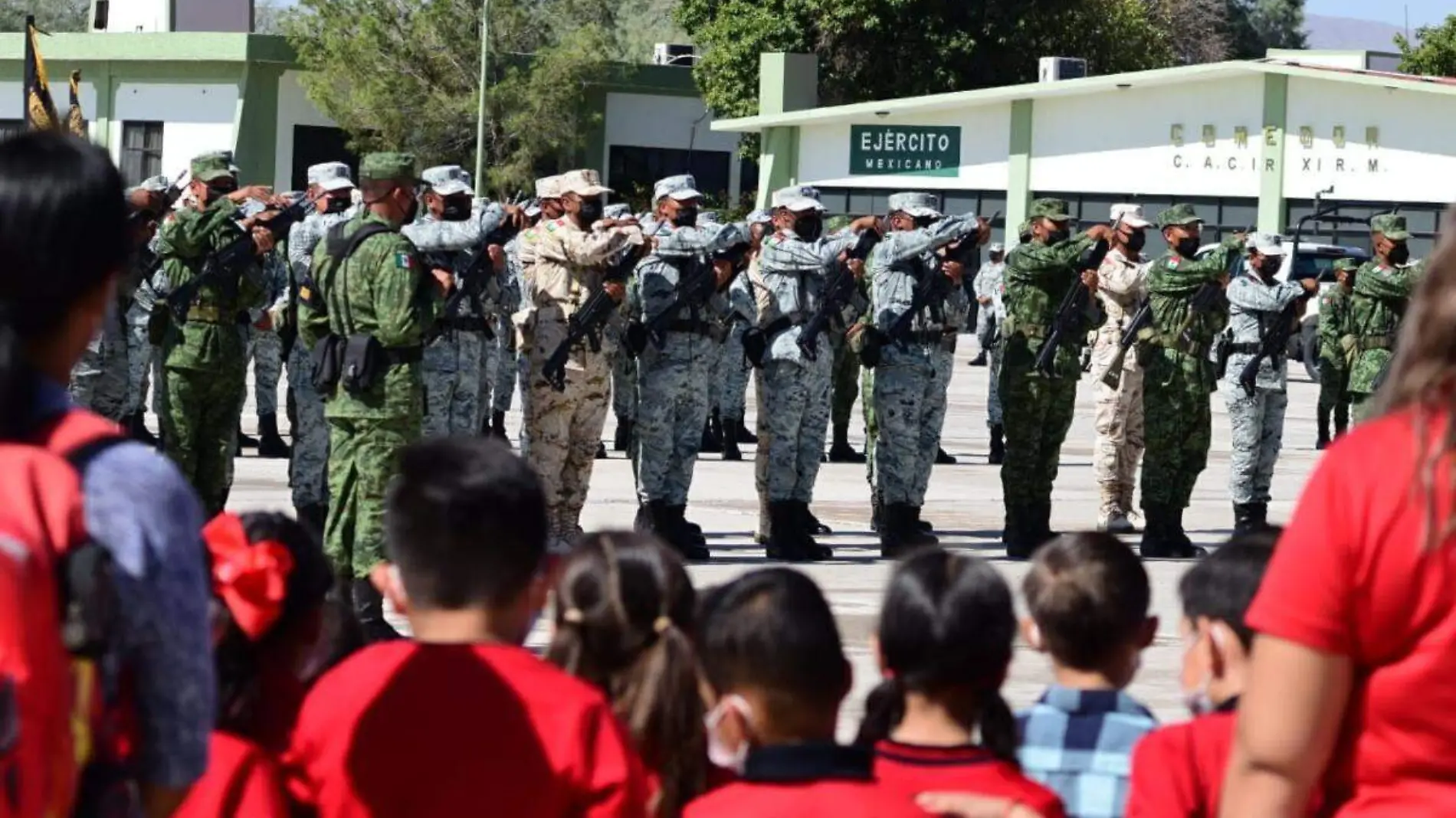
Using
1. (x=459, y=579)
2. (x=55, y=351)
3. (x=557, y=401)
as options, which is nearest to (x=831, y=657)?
(x=459, y=579)

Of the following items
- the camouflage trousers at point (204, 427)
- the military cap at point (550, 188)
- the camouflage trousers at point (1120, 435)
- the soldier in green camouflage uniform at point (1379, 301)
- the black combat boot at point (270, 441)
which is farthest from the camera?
the black combat boot at point (270, 441)

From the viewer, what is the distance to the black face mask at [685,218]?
41.5ft

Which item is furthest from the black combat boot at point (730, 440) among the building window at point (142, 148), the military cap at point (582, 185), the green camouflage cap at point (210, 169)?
the building window at point (142, 148)

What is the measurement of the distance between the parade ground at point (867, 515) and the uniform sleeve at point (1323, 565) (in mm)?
5347

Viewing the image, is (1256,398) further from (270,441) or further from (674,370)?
(270,441)

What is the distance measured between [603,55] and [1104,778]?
45.8m

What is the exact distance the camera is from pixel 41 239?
2.64 meters

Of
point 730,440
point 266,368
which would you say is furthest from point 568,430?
point 730,440

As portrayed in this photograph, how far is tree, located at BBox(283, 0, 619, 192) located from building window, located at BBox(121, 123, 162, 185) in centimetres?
A: 312

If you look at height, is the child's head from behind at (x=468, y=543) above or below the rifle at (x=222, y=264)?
below

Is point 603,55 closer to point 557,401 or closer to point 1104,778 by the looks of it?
point 557,401

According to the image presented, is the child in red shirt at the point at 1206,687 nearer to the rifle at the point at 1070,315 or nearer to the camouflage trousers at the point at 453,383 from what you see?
the camouflage trousers at the point at 453,383

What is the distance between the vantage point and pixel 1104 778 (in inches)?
157

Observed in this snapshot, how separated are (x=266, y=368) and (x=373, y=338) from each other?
24.6 feet
